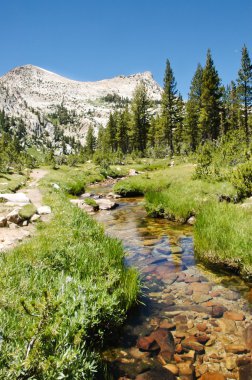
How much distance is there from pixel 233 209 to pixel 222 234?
2269mm

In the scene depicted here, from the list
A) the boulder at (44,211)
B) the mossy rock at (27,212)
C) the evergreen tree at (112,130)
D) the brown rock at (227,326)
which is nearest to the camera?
the brown rock at (227,326)

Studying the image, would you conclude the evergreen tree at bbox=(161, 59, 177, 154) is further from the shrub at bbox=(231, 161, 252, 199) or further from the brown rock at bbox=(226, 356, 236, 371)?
the brown rock at bbox=(226, 356, 236, 371)

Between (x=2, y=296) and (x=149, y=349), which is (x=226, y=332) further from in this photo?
(x=2, y=296)

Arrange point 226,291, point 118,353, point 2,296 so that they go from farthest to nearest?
point 226,291 < point 118,353 < point 2,296

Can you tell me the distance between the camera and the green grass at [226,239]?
27.4ft

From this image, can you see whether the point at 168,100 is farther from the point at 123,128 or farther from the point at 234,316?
the point at 234,316

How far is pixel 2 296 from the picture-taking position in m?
4.99

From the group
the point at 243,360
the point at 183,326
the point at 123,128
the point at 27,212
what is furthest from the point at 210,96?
the point at 243,360

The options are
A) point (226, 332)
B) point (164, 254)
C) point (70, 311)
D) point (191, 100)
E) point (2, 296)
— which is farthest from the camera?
point (191, 100)

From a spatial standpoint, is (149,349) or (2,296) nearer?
(2,296)

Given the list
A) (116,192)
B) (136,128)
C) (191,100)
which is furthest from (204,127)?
(116,192)

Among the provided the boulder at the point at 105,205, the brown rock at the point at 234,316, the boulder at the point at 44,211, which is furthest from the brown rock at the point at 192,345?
the boulder at the point at 105,205

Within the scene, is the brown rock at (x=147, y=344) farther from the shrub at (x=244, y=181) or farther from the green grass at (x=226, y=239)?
the shrub at (x=244, y=181)

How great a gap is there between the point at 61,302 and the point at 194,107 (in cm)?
7269
